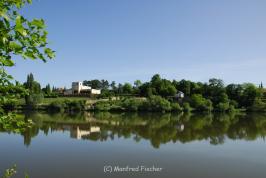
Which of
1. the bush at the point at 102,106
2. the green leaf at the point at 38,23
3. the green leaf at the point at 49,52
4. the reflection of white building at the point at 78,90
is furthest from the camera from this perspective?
the reflection of white building at the point at 78,90

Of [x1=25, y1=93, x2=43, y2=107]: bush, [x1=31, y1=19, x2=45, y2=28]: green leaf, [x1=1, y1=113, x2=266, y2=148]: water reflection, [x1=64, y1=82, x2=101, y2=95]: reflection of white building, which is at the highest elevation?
[x1=64, y1=82, x2=101, y2=95]: reflection of white building

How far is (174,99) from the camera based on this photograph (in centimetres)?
8556

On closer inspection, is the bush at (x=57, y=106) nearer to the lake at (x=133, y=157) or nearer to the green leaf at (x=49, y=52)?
the lake at (x=133, y=157)

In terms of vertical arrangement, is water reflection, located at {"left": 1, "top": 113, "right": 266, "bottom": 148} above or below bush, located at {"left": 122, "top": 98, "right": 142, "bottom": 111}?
below

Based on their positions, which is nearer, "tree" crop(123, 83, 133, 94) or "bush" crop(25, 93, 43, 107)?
"bush" crop(25, 93, 43, 107)

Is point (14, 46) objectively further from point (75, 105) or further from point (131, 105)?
point (75, 105)

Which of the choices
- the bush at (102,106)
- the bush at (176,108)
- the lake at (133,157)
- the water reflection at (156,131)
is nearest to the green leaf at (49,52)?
the lake at (133,157)

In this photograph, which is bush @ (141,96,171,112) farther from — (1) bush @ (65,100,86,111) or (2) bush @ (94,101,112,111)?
(1) bush @ (65,100,86,111)

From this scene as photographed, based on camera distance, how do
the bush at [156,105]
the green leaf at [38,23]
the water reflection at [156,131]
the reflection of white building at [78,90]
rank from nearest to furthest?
the green leaf at [38,23], the water reflection at [156,131], the bush at [156,105], the reflection of white building at [78,90]

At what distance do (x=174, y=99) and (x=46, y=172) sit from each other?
73.5 meters

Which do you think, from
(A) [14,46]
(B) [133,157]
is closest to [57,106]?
(B) [133,157]

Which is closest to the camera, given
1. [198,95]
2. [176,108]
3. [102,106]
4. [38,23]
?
[38,23]

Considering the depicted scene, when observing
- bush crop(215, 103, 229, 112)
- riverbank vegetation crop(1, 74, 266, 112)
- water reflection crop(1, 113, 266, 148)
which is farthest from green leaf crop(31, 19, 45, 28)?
bush crop(215, 103, 229, 112)

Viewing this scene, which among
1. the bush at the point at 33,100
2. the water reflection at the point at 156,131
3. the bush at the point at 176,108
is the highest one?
the bush at the point at 33,100
